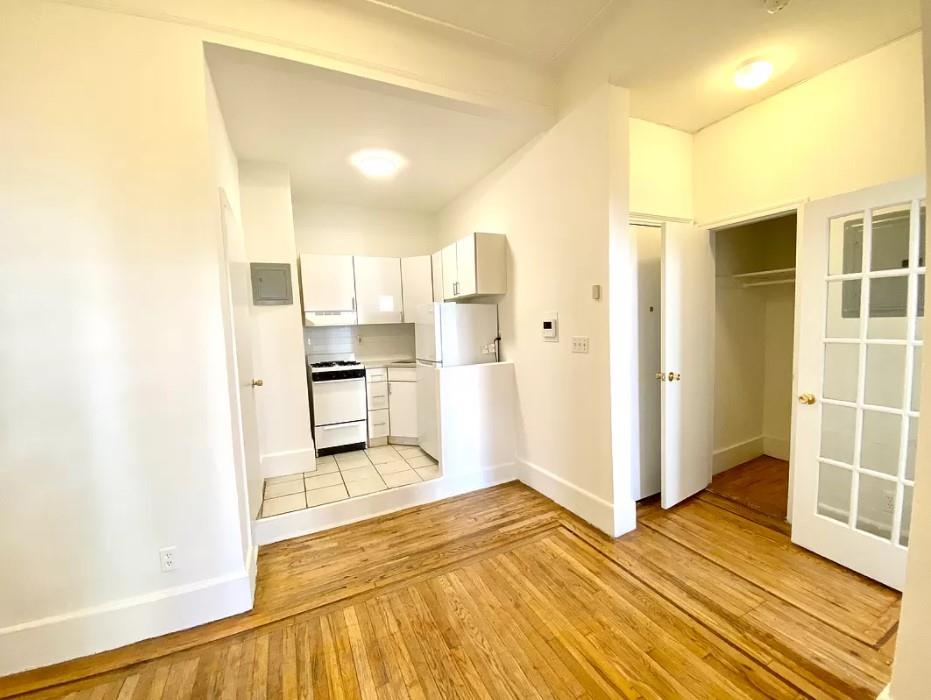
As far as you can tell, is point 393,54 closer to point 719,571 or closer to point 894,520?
point 719,571

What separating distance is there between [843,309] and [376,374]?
3.62m

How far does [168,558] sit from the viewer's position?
169cm

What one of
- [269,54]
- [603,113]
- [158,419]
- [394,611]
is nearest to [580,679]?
[394,611]

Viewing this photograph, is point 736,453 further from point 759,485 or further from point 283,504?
point 283,504

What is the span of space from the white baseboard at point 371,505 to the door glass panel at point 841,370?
222 centimetres

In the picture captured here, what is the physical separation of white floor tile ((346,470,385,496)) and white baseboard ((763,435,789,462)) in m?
3.58

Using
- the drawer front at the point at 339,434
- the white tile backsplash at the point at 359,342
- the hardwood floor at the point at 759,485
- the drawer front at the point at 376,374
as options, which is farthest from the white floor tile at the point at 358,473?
the hardwood floor at the point at 759,485

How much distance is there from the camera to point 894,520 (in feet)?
5.88

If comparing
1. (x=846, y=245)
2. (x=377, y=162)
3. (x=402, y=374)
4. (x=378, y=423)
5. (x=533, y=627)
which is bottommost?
(x=533, y=627)

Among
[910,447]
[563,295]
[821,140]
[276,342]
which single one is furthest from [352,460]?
[821,140]

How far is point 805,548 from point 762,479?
3.34 feet

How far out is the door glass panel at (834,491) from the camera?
1977 millimetres

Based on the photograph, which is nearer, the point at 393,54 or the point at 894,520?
the point at 894,520

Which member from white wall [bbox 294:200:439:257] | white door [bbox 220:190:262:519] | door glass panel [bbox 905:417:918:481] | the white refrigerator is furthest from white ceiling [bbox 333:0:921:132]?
white wall [bbox 294:200:439:257]
